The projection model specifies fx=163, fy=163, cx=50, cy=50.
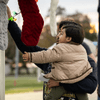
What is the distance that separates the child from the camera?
4.00 ft

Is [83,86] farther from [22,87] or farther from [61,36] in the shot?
[22,87]

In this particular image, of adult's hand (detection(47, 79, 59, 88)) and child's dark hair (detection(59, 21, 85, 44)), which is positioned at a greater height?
child's dark hair (detection(59, 21, 85, 44))

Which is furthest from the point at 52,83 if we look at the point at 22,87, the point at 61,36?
the point at 22,87

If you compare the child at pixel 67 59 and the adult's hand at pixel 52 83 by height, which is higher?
the child at pixel 67 59

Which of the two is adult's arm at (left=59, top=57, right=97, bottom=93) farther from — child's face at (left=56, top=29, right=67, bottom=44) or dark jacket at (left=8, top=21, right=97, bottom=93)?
child's face at (left=56, top=29, right=67, bottom=44)

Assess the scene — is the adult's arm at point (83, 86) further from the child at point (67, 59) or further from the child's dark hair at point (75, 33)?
the child's dark hair at point (75, 33)

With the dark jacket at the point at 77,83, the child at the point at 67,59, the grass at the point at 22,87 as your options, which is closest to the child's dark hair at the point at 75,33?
the child at the point at 67,59

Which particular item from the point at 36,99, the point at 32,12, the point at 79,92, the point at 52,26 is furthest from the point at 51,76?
the point at 36,99

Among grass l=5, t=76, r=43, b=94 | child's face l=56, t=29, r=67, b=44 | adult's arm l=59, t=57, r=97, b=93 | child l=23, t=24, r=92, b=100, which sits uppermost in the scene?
child's face l=56, t=29, r=67, b=44

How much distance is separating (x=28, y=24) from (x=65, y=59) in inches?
15.5

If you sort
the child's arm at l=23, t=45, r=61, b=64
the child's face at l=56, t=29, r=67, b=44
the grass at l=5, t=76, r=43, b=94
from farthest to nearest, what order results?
the grass at l=5, t=76, r=43, b=94 → the child's face at l=56, t=29, r=67, b=44 → the child's arm at l=23, t=45, r=61, b=64

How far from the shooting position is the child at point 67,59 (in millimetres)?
1218

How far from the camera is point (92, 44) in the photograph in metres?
5.85

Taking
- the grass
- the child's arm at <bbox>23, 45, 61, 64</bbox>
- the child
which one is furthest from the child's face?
the grass
